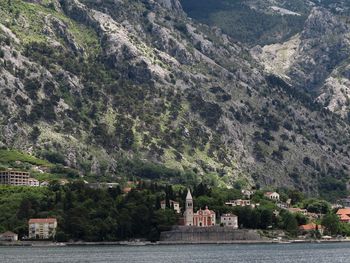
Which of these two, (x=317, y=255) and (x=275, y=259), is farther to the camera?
(x=317, y=255)

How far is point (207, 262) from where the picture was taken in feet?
565

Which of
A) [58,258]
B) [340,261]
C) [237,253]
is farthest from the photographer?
[237,253]

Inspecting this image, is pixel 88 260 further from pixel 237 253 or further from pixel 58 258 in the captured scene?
pixel 237 253

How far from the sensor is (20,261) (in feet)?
584

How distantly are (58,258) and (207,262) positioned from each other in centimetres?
2938

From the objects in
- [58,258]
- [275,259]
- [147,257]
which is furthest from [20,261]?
[275,259]

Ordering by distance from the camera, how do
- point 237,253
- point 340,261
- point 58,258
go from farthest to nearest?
point 237,253 → point 58,258 → point 340,261

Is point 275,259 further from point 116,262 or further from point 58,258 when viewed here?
point 58,258

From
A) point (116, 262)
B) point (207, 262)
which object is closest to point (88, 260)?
point (116, 262)

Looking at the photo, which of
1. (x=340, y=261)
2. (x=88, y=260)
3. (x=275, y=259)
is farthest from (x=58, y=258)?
(x=340, y=261)

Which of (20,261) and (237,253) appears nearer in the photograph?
(20,261)

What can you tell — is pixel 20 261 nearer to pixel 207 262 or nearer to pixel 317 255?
pixel 207 262

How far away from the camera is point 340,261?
169875 mm

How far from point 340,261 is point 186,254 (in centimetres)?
3552
